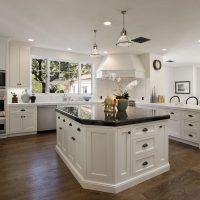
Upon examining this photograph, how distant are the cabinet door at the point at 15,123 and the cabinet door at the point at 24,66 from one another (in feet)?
2.94

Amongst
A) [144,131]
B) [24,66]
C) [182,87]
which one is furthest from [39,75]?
[182,87]

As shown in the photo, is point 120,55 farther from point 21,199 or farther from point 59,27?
point 21,199

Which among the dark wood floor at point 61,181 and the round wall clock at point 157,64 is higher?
the round wall clock at point 157,64

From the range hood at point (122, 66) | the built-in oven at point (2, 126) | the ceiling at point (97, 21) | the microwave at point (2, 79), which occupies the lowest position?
the built-in oven at point (2, 126)

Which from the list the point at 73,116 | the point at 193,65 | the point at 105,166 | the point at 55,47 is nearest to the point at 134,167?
the point at 105,166

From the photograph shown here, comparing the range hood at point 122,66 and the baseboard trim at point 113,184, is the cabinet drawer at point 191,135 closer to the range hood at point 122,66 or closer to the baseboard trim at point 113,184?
the baseboard trim at point 113,184

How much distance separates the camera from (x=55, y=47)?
5609 mm

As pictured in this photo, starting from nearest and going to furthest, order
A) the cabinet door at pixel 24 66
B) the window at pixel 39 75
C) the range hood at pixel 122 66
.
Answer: the cabinet door at pixel 24 66 → the window at pixel 39 75 → the range hood at pixel 122 66

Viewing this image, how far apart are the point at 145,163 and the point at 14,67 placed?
4262mm

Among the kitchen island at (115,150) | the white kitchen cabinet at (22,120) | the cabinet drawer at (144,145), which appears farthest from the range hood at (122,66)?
the cabinet drawer at (144,145)

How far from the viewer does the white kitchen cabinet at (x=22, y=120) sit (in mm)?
4742

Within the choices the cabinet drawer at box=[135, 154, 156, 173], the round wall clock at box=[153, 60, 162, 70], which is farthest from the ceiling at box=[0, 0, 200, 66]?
the cabinet drawer at box=[135, 154, 156, 173]

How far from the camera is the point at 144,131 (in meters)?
2.41

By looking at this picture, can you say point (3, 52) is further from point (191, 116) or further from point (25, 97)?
point (191, 116)
